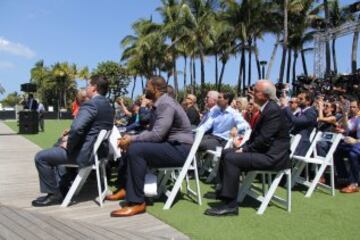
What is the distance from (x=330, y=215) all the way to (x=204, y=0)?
118ft

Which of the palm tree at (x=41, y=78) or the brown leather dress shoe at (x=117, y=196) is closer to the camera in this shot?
the brown leather dress shoe at (x=117, y=196)

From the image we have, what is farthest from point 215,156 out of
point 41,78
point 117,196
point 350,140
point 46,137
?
point 41,78

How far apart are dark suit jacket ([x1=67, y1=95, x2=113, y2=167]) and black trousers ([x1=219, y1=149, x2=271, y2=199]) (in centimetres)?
160

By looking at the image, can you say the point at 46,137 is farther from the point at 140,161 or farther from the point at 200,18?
the point at 200,18

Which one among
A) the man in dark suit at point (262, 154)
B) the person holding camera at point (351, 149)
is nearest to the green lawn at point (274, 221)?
the man in dark suit at point (262, 154)

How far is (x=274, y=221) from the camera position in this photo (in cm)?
515

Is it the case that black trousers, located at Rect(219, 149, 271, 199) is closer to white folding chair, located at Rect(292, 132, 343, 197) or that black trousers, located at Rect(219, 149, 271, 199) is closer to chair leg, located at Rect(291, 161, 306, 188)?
white folding chair, located at Rect(292, 132, 343, 197)

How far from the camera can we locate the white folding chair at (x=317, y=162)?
21.3ft

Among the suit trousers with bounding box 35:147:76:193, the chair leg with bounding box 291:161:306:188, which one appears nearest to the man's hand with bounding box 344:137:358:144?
the chair leg with bounding box 291:161:306:188

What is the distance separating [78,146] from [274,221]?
244 centimetres

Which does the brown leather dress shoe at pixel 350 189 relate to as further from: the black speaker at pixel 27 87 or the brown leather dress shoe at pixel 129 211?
the black speaker at pixel 27 87

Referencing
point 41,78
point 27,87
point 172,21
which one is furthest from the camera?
point 41,78

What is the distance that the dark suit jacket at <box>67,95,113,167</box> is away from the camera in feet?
18.3

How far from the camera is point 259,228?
15.9 ft
